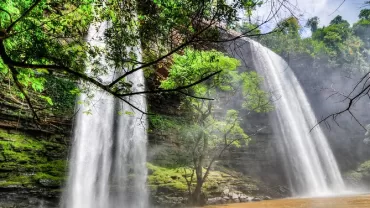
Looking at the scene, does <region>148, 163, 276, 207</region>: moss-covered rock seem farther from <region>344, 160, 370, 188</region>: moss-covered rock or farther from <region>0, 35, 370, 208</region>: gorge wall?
<region>344, 160, 370, 188</region>: moss-covered rock

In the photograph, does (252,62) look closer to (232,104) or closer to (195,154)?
(232,104)

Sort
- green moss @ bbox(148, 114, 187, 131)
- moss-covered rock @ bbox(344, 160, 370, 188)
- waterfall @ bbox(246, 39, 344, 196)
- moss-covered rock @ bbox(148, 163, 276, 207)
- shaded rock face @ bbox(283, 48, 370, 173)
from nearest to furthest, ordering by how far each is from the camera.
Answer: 1. moss-covered rock @ bbox(148, 163, 276, 207)
2. green moss @ bbox(148, 114, 187, 131)
3. waterfall @ bbox(246, 39, 344, 196)
4. moss-covered rock @ bbox(344, 160, 370, 188)
5. shaded rock face @ bbox(283, 48, 370, 173)

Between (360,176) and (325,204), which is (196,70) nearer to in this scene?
(325,204)

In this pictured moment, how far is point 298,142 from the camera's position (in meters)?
17.1

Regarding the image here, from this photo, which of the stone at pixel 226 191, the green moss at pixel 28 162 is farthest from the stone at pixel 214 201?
the green moss at pixel 28 162

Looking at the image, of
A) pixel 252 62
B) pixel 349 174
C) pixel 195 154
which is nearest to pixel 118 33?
pixel 195 154

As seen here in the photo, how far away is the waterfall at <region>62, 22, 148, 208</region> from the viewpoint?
A: 9.57m

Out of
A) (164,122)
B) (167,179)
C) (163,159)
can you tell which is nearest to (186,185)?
(167,179)

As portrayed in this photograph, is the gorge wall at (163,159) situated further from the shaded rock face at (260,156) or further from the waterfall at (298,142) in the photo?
the waterfall at (298,142)

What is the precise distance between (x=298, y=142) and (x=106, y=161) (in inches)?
471

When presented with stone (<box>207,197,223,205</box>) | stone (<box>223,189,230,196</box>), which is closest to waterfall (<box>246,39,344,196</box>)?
stone (<box>223,189,230,196</box>)

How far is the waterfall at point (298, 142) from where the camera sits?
634 inches

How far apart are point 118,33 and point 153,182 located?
28.0 feet

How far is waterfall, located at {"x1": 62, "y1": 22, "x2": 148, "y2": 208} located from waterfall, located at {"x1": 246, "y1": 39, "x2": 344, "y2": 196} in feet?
28.9
